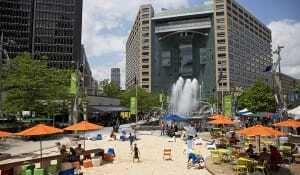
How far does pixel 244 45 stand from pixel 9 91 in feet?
451

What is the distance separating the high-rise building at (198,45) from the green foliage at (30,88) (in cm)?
10384

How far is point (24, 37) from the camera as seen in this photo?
396 feet

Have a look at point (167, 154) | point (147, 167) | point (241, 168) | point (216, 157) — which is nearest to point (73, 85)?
point (167, 154)

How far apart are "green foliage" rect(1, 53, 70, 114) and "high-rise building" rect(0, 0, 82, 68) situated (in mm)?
78473

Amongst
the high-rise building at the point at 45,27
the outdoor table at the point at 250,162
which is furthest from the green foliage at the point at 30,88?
the high-rise building at the point at 45,27

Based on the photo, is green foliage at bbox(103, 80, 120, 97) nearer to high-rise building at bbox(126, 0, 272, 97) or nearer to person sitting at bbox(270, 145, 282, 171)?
high-rise building at bbox(126, 0, 272, 97)

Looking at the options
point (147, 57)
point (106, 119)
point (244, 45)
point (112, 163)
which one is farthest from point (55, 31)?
point (112, 163)

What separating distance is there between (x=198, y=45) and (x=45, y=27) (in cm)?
7431

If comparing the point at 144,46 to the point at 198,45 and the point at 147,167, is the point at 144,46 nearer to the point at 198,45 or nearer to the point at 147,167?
the point at 198,45

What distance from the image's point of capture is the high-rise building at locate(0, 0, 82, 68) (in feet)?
391

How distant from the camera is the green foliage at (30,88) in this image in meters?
37.7

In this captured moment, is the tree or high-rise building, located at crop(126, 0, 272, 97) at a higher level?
high-rise building, located at crop(126, 0, 272, 97)

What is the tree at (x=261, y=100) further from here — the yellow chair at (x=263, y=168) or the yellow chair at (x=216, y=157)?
the yellow chair at (x=263, y=168)

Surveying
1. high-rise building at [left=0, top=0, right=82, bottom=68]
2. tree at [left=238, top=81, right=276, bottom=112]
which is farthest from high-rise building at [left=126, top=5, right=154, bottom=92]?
tree at [left=238, top=81, right=276, bottom=112]
